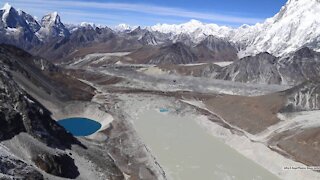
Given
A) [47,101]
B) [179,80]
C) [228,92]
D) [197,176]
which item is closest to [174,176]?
[197,176]

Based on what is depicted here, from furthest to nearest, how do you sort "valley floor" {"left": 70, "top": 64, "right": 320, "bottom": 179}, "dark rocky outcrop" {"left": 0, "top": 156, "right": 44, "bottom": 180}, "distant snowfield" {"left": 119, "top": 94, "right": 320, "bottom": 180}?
"valley floor" {"left": 70, "top": 64, "right": 320, "bottom": 179} < "distant snowfield" {"left": 119, "top": 94, "right": 320, "bottom": 180} < "dark rocky outcrop" {"left": 0, "top": 156, "right": 44, "bottom": 180}

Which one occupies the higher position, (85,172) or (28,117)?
(28,117)

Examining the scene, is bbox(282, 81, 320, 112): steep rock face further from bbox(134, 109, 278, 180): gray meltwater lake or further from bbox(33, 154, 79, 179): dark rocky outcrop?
bbox(33, 154, 79, 179): dark rocky outcrop

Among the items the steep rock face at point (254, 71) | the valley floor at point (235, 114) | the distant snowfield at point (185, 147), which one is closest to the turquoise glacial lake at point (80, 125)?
the valley floor at point (235, 114)

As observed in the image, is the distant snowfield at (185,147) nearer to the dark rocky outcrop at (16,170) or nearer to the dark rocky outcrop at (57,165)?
the dark rocky outcrop at (57,165)

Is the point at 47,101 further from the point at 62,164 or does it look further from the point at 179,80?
the point at 179,80

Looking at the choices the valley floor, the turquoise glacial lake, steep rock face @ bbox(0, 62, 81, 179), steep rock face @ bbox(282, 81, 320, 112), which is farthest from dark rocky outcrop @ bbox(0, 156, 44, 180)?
steep rock face @ bbox(282, 81, 320, 112)
